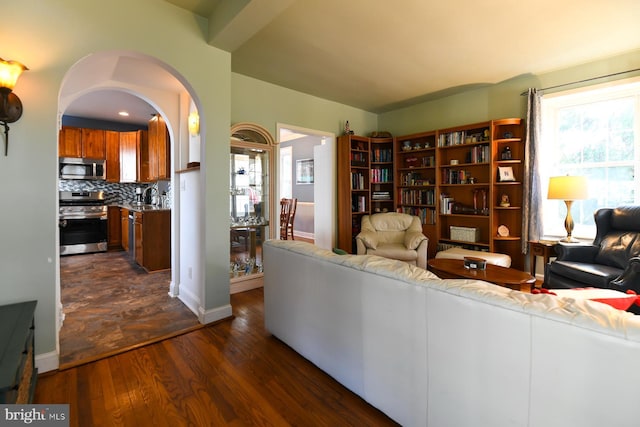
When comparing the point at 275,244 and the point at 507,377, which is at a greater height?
the point at 275,244

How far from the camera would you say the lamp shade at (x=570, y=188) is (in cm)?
333

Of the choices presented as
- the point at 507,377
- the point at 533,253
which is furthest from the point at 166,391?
the point at 533,253

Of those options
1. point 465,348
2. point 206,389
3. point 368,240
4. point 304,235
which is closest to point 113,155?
point 304,235

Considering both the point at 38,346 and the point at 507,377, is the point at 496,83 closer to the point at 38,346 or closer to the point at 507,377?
the point at 507,377

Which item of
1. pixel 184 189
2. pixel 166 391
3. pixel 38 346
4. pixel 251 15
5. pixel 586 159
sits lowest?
pixel 166 391

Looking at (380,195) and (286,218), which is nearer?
(380,195)

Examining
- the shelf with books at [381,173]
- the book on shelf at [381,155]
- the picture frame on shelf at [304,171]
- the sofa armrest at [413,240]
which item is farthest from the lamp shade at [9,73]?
the picture frame on shelf at [304,171]

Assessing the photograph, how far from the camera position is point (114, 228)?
6.01 meters

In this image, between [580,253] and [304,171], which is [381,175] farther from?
[580,253]

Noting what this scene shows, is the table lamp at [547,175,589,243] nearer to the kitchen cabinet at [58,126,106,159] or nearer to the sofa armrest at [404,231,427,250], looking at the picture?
the sofa armrest at [404,231,427,250]

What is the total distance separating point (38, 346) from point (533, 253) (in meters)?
4.84

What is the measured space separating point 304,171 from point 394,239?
383cm

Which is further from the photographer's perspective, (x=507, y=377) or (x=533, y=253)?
(x=533, y=253)

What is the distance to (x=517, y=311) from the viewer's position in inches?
39.6
